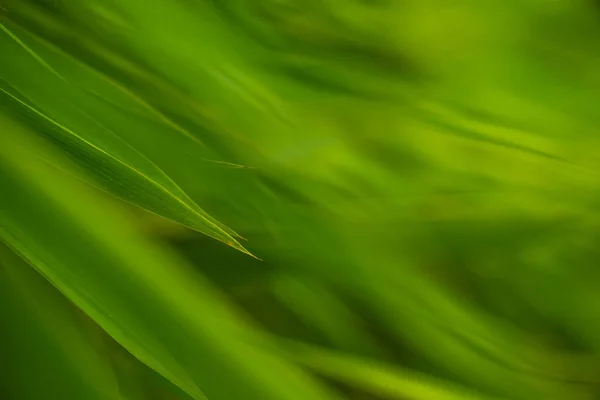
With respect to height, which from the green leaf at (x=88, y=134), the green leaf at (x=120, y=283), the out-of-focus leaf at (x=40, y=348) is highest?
the green leaf at (x=88, y=134)

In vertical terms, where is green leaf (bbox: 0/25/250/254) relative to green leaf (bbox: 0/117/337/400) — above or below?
above

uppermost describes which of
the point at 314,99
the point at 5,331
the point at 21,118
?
the point at 314,99

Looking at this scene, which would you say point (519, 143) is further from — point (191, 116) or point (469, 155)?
point (191, 116)

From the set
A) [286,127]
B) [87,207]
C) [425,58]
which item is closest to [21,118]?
[87,207]

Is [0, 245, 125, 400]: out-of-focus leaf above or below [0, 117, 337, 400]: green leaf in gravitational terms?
below

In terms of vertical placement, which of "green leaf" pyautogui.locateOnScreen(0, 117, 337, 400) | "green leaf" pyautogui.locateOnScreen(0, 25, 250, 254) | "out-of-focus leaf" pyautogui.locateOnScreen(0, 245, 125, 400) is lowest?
"out-of-focus leaf" pyautogui.locateOnScreen(0, 245, 125, 400)

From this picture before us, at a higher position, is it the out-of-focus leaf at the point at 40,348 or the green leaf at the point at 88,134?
the green leaf at the point at 88,134

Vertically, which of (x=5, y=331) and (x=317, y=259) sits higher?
(x=317, y=259)

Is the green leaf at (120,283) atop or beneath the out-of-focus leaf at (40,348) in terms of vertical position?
atop

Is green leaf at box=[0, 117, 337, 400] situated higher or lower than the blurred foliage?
lower
